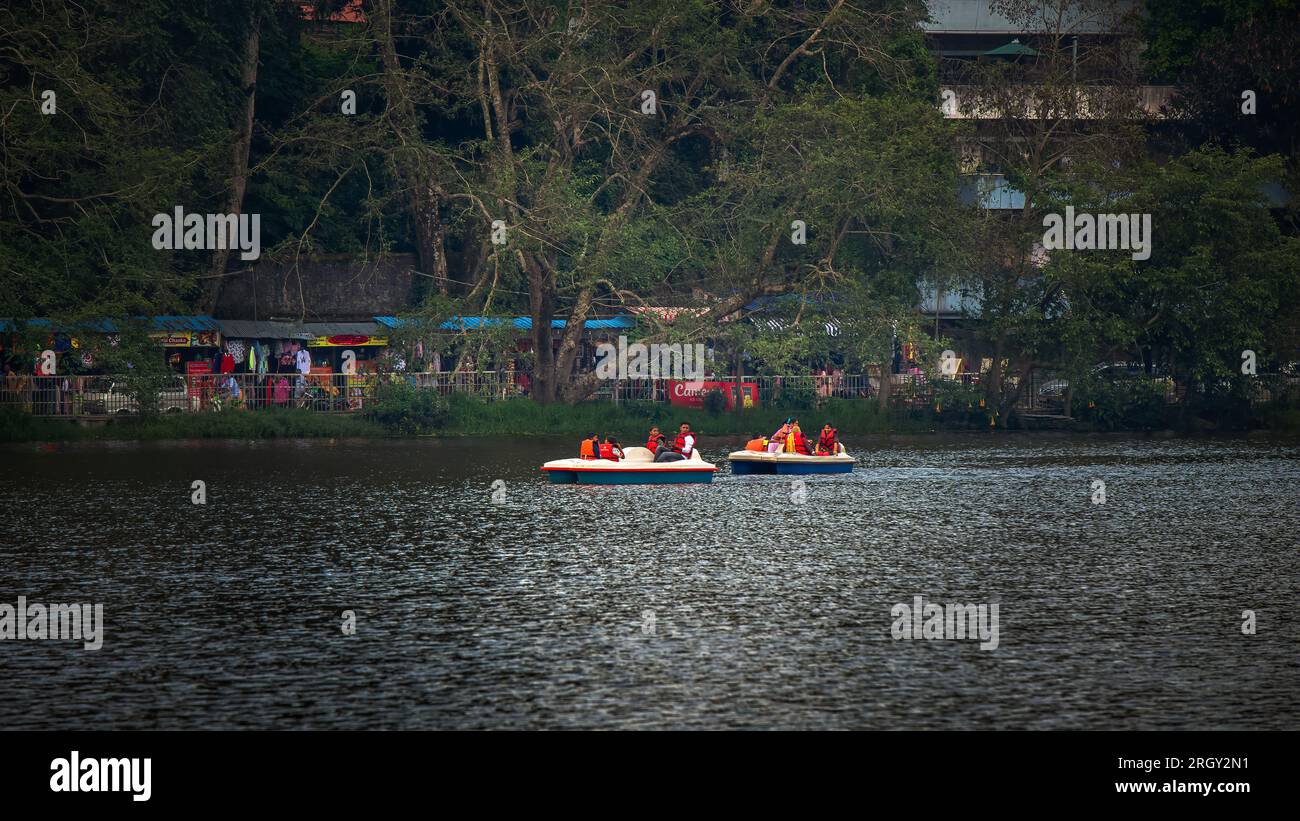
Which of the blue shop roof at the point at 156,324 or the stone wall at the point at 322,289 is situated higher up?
the stone wall at the point at 322,289

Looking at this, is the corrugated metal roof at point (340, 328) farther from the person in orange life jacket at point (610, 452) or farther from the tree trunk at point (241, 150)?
the person in orange life jacket at point (610, 452)

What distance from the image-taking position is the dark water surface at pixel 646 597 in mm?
18125

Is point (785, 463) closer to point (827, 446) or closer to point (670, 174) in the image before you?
point (827, 446)

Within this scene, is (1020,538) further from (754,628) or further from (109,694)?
(109,694)

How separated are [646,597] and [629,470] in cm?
1632

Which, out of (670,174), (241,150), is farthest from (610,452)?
(670,174)

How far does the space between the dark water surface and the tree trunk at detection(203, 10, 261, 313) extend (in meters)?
17.3

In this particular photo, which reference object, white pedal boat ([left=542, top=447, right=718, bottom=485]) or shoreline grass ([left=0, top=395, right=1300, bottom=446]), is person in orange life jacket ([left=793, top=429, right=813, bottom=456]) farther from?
shoreline grass ([left=0, top=395, right=1300, bottom=446])

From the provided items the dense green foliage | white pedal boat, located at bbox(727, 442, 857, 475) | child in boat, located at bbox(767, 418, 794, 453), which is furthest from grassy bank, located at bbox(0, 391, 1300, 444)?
white pedal boat, located at bbox(727, 442, 857, 475)

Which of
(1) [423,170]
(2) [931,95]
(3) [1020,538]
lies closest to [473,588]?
(3) [1020,538]

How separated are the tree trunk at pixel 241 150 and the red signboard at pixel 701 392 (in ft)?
60.1

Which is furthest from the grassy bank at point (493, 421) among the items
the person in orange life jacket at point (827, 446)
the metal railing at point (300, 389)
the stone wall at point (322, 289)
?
the person in orange life jacket at point (827, 446)
